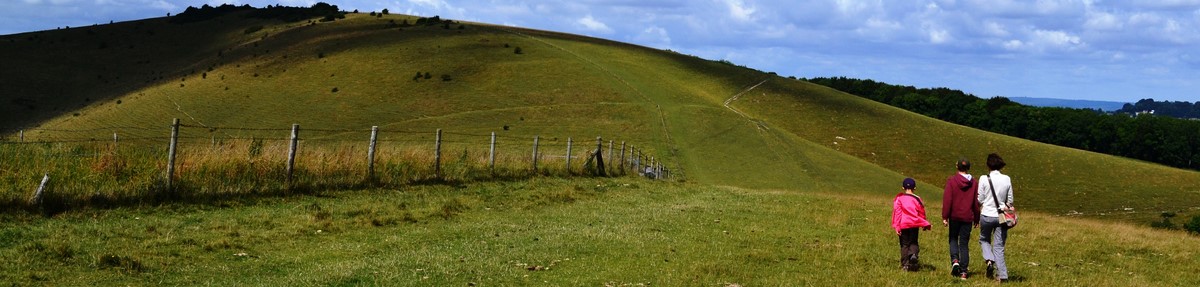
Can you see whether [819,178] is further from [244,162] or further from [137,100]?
[137,100]

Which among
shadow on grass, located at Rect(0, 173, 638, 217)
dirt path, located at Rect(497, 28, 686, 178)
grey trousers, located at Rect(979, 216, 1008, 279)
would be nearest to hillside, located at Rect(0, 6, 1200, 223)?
A: dirt path, located at Rect(497, 28, 686, 178)

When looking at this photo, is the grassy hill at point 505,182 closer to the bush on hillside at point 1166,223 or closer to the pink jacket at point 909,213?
the pink jacket at point 909,213

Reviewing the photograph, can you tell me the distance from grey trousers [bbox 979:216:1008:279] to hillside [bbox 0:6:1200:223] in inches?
1859

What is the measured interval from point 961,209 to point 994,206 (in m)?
0.48

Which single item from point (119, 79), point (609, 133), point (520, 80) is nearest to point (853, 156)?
point (609, 133)

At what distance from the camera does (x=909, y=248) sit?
14.5m

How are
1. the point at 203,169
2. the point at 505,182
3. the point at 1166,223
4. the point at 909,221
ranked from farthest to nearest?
the point at 1166,223 → the point at 505,182 → the point at 203,169 → the point at 909,221

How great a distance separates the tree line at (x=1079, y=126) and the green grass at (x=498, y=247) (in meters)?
121

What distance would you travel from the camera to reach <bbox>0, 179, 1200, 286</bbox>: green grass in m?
12.3

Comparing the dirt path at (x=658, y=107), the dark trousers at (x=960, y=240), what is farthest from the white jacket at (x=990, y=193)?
the dirt path at (x=658, y=107)

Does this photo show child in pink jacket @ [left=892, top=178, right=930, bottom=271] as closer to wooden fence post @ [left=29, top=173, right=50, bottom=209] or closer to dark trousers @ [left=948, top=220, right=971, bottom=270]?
dark trousers @ [left=948, top=220, right=971, bottom=270]

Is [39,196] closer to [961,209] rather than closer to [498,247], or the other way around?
[498,247]

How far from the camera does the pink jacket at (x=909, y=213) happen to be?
1411cm

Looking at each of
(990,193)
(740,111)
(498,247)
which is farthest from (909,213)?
(740,111)
